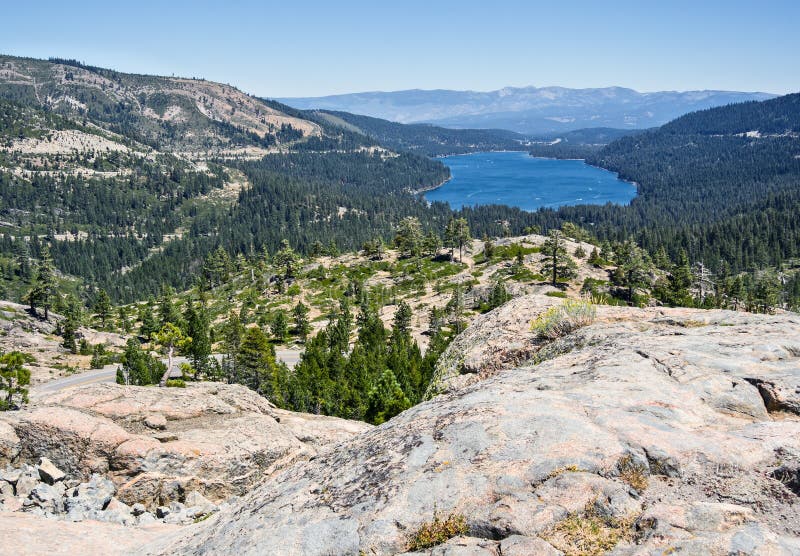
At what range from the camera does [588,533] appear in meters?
7.90

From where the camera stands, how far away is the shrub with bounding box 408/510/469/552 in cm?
848

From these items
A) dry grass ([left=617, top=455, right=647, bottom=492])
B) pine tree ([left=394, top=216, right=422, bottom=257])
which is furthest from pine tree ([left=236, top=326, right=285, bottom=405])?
pine tree ([left=394, top=216, right=422, bottom=257])

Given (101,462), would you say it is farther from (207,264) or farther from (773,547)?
(207,264)

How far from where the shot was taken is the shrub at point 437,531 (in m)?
8.48

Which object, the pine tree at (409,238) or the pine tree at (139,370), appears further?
the pine tree at (409,238)

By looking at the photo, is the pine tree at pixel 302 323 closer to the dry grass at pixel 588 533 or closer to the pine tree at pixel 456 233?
the pine tree at pixel 456 233

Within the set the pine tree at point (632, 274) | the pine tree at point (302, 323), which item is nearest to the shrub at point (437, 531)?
the pine tree at point (302, 323)

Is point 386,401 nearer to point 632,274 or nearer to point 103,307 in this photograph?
point 632,274

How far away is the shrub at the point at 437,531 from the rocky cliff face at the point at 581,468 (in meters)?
0.13

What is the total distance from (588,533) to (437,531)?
2.51 meters

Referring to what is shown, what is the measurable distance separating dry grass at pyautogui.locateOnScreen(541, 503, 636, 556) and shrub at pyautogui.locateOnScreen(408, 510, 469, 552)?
1.42m

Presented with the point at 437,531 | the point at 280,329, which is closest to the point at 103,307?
the point at 280,329

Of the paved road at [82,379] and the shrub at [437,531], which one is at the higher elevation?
the shrub at [437,531]

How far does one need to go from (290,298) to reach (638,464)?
130955 millimetres
